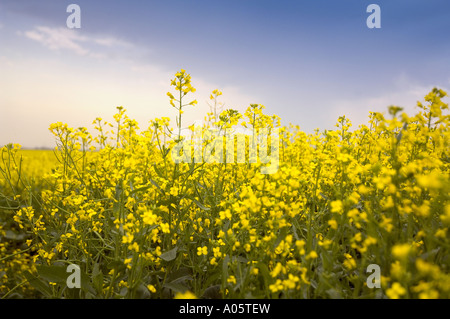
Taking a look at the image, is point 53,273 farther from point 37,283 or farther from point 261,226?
point 261,226

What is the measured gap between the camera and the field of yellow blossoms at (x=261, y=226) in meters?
1.69

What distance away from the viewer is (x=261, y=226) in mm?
2994

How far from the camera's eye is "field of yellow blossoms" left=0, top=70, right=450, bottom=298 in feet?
5.54

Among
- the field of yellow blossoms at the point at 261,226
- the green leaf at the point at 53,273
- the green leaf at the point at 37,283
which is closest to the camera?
the field of yellow blossoms at the point at 261,226

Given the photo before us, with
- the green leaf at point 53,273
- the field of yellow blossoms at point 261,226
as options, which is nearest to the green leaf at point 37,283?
the field of yellow blossoms at point 261,226

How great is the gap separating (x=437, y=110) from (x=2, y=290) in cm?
456

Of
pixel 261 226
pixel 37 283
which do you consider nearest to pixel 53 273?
pixel 37 283

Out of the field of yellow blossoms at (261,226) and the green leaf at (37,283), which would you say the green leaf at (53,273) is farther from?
the green leaf at (37,283)

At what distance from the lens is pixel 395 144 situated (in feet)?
5.58
